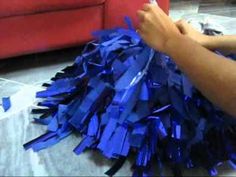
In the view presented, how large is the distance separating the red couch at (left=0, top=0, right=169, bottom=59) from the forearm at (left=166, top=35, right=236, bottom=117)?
643 millimetres

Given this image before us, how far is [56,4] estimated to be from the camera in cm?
131

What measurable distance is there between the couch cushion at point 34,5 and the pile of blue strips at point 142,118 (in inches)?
13.7

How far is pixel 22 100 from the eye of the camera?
118 cm

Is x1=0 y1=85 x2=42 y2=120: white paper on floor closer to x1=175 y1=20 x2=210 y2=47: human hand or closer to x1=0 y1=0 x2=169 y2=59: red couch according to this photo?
x1=0 y1=0 x2=169 y2=59: red couch

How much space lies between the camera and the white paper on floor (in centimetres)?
112

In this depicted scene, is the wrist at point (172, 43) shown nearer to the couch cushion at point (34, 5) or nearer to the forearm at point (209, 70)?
the forearm at point (209, 70)

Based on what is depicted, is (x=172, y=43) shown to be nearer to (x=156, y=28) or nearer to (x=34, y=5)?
(x=156, y=28)

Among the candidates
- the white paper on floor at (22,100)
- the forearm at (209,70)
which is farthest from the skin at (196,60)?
the white paper on floor at (22,100)

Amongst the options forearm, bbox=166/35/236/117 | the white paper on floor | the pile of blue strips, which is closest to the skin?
forearm, bbox=166/35/236/117

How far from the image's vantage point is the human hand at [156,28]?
2.72 ft

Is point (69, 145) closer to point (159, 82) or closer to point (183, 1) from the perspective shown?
point (159, 82)

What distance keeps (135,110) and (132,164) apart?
0.43ft

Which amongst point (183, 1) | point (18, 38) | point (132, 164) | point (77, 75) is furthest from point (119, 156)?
point (183, 1)

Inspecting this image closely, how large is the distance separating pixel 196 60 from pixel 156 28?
13cm
